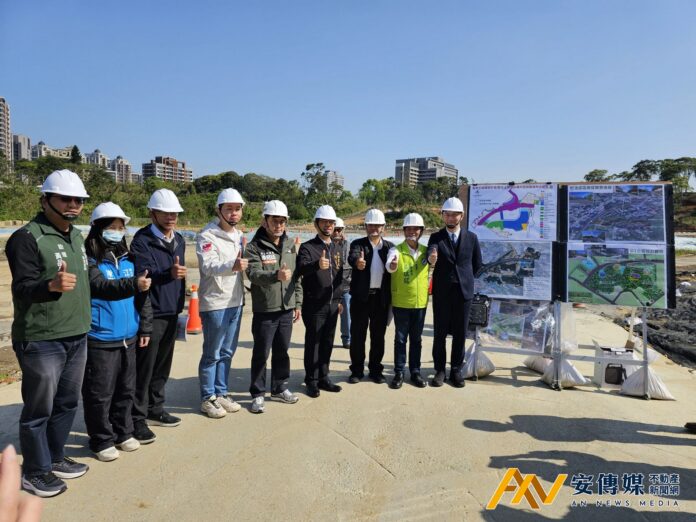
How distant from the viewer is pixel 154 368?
11.9ft

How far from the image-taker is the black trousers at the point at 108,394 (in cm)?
303

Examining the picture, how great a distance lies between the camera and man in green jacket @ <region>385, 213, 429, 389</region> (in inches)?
181

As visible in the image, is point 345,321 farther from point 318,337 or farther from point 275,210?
point 275,210

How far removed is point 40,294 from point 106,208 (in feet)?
2.88

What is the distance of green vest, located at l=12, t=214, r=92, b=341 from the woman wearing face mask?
187 mm

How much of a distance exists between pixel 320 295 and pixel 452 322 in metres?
1.63

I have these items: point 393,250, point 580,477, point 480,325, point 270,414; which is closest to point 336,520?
point 270,414

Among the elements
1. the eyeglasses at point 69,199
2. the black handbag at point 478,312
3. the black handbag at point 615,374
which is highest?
the eyeglasses at point 69,199

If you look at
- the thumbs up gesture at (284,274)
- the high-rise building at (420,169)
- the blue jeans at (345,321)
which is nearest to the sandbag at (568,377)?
the blue jeans at (345,321)

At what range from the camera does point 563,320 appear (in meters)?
5.05

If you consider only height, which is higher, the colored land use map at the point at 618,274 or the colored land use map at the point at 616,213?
the colored land use map at the point at 616,213

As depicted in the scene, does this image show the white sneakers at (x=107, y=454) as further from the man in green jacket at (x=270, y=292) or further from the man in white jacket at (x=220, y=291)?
the man in green jacket at (x=270, y=292)

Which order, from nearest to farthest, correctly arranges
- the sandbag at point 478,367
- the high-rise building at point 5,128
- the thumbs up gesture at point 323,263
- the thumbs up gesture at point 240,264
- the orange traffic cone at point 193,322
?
the thumbs up gesture at point 240,264 → the thumbs up gesture at point 323,263 → the sandbag at point 478,367 → the orange traffic cone at point 193,322 → the high-rise building at point 5,128

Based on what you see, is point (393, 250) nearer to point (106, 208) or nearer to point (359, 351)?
point (359, 351)
